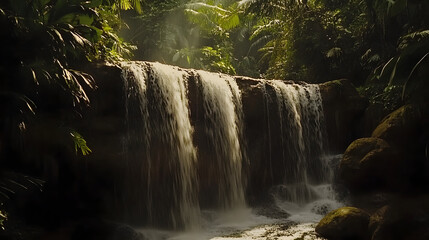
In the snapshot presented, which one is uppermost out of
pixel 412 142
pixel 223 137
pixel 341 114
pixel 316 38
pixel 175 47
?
pixel 175 47

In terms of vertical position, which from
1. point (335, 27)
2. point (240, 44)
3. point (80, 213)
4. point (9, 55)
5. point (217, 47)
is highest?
point (240, 44)

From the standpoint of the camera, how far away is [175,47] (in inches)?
922

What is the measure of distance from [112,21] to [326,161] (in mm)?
8297

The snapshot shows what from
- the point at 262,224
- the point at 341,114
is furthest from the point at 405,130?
the point at 262,224

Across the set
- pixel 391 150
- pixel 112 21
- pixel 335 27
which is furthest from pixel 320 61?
pixel 112 21

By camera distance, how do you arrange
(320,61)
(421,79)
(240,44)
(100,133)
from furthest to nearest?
1. (240,44)
2. (320,61)
3. (100,133)
4. (421,79)

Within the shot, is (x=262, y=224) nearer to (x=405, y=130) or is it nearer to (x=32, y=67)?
(x=405, y=130)

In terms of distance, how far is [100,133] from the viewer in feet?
32.5

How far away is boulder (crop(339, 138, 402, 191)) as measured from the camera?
1054 centimetres

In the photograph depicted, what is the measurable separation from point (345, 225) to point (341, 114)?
670 centimetres

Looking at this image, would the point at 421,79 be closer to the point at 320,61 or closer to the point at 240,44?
the point at 320,61

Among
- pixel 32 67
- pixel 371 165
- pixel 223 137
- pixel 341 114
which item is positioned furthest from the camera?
Result: pixel 341 114

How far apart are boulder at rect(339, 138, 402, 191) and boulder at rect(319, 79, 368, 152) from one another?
337 cm

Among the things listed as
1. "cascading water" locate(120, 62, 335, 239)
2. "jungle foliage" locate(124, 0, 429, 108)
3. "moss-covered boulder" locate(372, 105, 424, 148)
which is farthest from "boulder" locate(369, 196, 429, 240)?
"cascading water" locate(120, 62, 335, 239)
